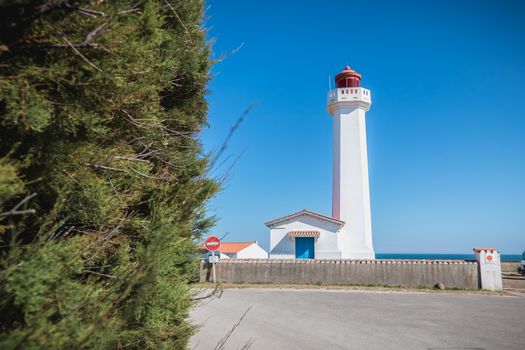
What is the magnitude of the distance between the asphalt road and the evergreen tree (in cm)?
259

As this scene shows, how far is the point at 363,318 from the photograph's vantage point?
363 inches

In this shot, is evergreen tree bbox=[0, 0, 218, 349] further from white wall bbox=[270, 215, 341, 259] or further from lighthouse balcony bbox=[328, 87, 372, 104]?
lighthouse balcony bbox=[328, 87, 372, 104]

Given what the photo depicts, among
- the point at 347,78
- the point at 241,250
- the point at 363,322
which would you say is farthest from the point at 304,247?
the point at 241,250

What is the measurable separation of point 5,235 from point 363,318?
29.5 feet

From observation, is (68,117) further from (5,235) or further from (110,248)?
(110,248)

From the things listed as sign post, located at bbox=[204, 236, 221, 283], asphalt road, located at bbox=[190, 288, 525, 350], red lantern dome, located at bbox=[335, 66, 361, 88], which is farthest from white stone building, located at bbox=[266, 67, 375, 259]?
asphalt road, located at bbox=[190, 288, 525, 350]

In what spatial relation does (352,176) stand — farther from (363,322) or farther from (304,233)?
(363,322)

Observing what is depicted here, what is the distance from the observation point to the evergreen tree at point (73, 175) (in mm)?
1623

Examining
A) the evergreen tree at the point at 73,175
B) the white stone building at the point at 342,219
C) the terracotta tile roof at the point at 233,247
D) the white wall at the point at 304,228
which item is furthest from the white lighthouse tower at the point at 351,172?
the evergreen tree at the point at 73,175

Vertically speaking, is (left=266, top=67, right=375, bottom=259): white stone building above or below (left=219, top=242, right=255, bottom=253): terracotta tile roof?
above

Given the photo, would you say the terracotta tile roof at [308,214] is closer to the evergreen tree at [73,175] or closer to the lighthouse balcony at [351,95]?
the lighthouse balcony at [351,95]

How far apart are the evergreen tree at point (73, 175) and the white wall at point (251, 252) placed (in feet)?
121

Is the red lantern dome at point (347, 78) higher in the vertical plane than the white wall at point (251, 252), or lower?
higher

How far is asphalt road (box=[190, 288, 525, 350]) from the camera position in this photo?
685 centimetres
